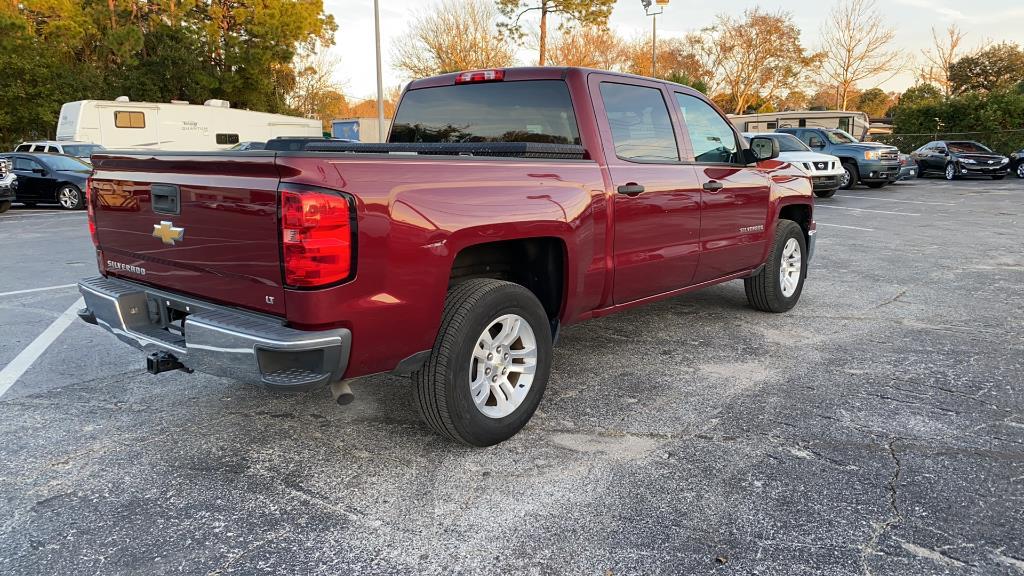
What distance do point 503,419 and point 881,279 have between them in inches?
229

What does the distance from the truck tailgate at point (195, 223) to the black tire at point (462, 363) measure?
730 mm

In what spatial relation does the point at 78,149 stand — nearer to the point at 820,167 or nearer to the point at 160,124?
the point at 160,124

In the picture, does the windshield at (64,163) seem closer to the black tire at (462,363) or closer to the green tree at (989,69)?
the black tire at (462,363)

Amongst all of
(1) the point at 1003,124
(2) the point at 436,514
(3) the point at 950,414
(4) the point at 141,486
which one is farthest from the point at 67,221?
(1) the point at 1003,124

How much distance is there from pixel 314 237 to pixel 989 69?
57724 mm

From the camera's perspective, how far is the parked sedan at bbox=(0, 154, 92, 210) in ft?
55.5

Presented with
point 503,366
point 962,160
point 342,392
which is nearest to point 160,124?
point 503,366

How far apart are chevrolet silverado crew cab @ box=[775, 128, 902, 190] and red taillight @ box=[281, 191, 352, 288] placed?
19.7 meters

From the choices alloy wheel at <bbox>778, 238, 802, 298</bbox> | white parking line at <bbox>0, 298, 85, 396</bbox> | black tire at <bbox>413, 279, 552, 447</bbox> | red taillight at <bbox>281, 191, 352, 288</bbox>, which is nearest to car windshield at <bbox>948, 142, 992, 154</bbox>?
alloy wheel at <bbox>778, 238, 802, 298</bbox>

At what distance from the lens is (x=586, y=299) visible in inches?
158

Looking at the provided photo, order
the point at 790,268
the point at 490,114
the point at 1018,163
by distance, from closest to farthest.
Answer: the point at 490,114 → the point at 790,268 → the point at 1018,163

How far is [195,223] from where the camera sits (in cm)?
311

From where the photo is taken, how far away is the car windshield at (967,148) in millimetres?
25422

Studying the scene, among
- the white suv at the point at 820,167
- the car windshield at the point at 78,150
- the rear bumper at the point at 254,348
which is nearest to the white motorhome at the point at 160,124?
the car windshield at the point at 78,150
